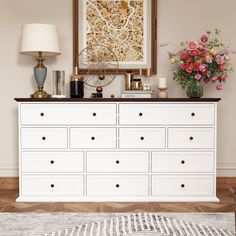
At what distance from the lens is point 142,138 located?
133 inches

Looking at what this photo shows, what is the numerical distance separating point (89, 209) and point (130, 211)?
0.30 m

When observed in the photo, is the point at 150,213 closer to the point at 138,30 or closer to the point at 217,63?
the point at 217,63

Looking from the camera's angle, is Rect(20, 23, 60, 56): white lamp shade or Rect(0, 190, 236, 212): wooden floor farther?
Rect(20, 23, 60, 56): white lamp shade

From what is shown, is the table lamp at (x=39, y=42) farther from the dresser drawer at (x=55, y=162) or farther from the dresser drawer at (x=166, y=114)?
the dresser drawer at (x=166, y=114)

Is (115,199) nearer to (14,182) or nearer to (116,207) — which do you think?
(116,207)

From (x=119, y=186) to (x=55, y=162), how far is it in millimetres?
532

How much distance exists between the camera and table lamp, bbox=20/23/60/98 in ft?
11.2

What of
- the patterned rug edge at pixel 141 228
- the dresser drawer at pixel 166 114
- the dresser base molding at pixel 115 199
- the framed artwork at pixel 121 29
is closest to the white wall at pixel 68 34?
the framed artwork at pixel 121 29

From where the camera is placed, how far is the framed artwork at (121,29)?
12.3 feet

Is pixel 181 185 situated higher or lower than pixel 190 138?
lower

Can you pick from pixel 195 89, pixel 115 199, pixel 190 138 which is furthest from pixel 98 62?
pixel 115 199

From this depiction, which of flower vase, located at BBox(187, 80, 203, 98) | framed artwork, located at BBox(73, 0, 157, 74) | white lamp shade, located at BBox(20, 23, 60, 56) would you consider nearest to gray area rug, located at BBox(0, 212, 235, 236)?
flower vase, located at BBox(187, 80, 203, 98)

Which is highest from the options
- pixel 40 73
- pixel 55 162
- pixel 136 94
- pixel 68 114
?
pixel 40 73

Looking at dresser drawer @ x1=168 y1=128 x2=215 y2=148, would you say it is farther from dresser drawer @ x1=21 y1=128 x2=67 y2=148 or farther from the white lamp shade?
the white lamp shade
